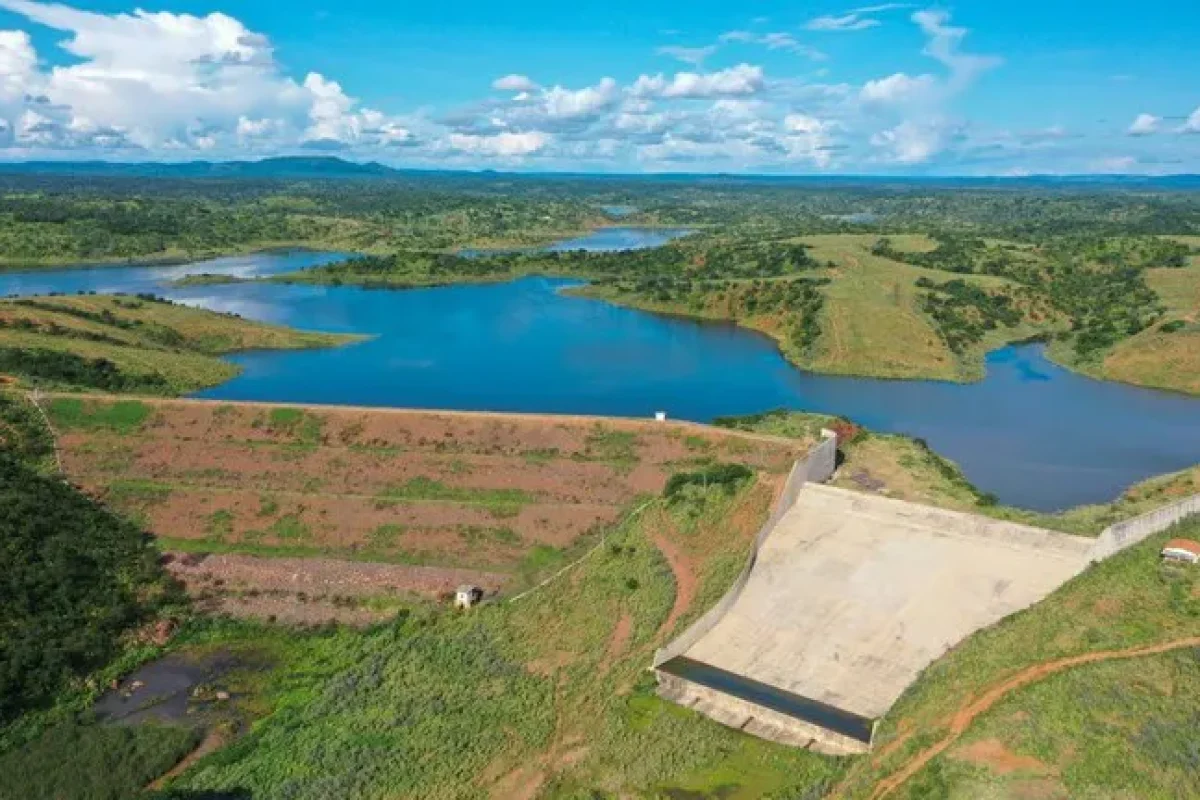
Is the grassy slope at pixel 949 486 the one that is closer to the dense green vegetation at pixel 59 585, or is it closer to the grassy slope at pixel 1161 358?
the grassy slope at pixel 1161 358

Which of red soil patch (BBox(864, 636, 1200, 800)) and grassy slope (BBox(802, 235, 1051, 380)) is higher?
red soil patch (BBox(864, 636, 1200, 800))

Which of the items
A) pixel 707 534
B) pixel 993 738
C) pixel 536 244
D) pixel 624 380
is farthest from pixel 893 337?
pixel 536 244

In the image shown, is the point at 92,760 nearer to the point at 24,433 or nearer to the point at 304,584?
the point at 304,584

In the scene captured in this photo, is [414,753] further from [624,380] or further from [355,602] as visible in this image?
[624,380]

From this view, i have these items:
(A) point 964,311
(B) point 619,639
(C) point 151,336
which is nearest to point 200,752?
(B) point 619,639

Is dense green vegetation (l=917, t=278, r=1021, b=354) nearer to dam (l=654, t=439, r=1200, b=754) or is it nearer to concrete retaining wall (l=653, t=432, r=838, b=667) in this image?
concrete retaining wall (l=653, t=432, r=838, b=667)

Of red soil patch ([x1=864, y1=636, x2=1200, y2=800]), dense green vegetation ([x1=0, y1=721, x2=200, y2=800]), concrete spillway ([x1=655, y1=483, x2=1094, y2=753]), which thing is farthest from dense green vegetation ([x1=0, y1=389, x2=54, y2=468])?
red soil patch ([x1=864, y1=636, x2=1200, y2=800])

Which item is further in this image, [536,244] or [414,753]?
[536,244]

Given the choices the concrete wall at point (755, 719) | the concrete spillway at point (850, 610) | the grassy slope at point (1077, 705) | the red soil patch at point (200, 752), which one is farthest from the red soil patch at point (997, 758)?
the red soil patch at point (200, 752)
